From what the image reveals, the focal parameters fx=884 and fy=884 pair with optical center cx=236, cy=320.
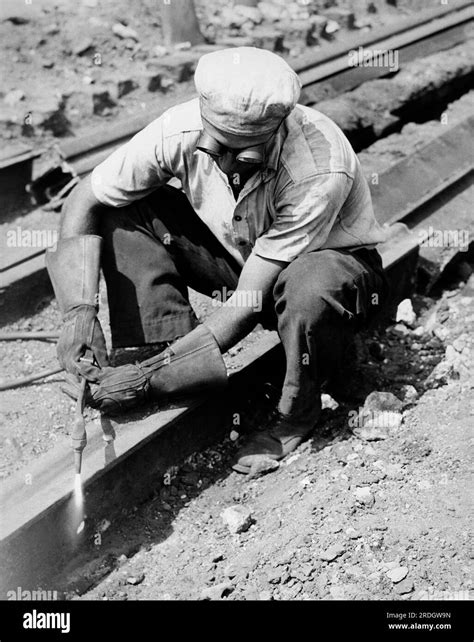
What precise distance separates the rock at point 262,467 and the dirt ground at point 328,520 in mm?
31

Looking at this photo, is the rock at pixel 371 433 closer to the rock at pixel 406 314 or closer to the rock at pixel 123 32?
the rock at pixel 406 314

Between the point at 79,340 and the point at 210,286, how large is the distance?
798mm

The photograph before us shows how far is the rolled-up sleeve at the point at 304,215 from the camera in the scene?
3477 mm

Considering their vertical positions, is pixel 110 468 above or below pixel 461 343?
above

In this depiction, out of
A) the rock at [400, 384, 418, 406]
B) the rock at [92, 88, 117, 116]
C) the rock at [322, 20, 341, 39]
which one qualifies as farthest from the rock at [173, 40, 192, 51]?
the rock at [400, 384, 418, 406]

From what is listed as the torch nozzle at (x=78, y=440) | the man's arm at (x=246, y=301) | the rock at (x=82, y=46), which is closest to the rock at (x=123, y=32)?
the rock at (x=82, y=46)

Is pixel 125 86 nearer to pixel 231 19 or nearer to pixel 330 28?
pixel 231 19

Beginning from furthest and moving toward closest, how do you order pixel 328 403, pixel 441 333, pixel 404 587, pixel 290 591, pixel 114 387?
pixel 441 333
pixel 328 403
pixel 114 387
pixel 290 591
pixel 404 587

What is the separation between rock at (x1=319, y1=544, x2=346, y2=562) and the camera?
3258 millimetres

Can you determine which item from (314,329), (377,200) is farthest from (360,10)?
(314,329)

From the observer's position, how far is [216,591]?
3.21m

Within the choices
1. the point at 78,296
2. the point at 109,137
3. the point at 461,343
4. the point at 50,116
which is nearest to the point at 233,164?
the point at 78,296
